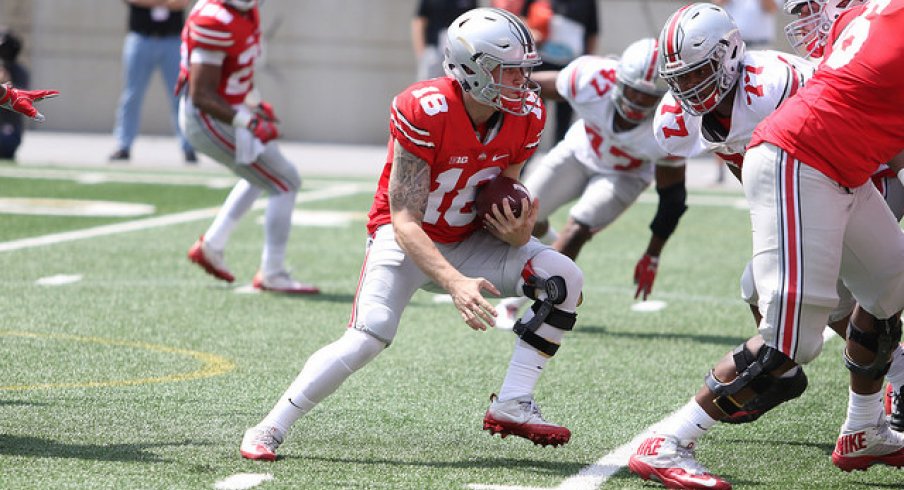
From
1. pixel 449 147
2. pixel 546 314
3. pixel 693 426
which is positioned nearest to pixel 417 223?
pixel 449 147

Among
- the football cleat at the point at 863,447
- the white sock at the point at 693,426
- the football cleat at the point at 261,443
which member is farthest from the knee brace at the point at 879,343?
the football cleat at the point at 261,443

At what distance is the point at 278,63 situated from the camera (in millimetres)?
17562

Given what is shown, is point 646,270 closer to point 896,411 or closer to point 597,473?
point 896,411

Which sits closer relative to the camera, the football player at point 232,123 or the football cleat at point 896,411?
the football cleat at point 896,411

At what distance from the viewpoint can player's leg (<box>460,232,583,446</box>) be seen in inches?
190

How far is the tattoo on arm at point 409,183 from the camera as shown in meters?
4.83

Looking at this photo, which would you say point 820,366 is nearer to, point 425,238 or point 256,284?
point 425,238

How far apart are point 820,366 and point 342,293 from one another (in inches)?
114

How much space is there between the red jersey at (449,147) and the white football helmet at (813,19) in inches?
40.4

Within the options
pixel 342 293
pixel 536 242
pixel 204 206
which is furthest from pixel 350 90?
pixel 536 242

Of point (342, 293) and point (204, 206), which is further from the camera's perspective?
point (204, 206)

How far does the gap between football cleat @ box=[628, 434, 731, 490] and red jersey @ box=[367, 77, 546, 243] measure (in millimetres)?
1017

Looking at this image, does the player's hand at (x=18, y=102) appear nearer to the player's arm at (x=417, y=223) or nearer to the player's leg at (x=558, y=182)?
the player's arm at (x=417, y=223)

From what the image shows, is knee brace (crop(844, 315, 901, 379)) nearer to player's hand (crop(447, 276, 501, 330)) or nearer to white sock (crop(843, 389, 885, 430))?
white sock (crop(843, 389, 885, 430))
